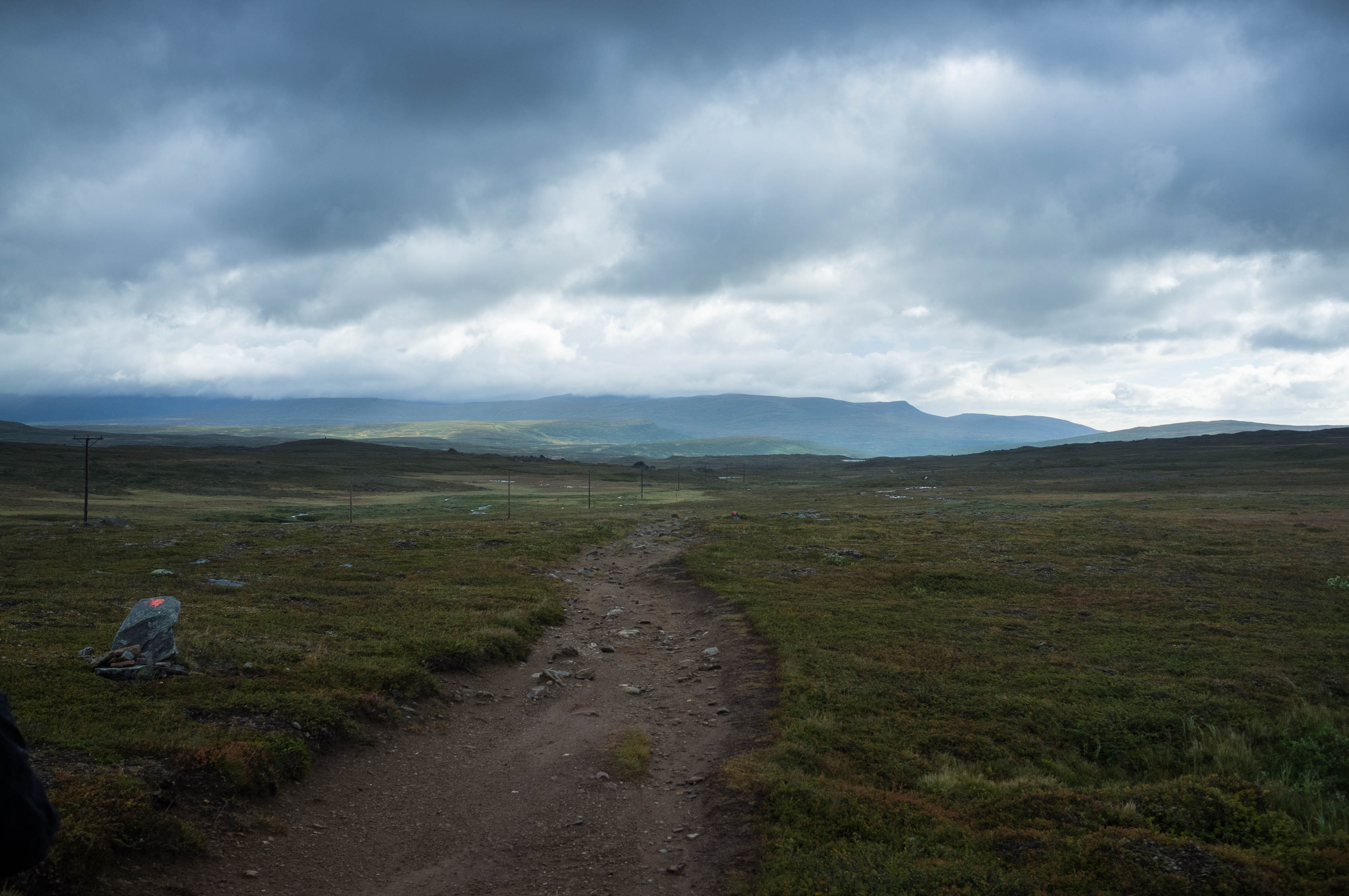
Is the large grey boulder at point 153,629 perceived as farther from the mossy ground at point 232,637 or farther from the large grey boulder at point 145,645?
the mossy ground at point 232,637

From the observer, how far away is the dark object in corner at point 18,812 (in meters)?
3.77

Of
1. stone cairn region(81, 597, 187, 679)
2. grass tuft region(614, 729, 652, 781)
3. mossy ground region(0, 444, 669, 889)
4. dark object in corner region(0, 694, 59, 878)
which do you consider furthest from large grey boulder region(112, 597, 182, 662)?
dark object in corner region(0, 694, 59, 878)

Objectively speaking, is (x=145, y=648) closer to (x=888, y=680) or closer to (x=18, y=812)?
(x=18, y=812)

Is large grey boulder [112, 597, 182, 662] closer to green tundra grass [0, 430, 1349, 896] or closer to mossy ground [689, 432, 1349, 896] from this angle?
green tundra grass [0, 430, 1349, 896]

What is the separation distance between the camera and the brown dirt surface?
9.84 meters

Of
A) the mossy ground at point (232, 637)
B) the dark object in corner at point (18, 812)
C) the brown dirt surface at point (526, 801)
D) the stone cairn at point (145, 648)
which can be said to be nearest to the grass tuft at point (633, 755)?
the brown dirt surface at point (526, 801)

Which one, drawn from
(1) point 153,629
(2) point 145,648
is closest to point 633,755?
(2) point 145,648

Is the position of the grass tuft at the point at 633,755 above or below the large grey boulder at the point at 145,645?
below

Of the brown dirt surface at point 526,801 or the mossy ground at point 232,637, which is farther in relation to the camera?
the mossy ground at point 232,637

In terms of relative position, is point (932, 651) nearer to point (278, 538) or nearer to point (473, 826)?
point (473, 826)

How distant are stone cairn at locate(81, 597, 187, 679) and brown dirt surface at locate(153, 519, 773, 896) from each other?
5.26 m

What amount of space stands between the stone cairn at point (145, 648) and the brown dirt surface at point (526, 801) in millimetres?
5260

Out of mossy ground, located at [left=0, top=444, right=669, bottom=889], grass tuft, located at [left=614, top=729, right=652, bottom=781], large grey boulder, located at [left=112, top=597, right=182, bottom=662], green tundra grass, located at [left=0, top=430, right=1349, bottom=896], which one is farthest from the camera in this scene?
large grey boulder, located at [left=112, top=597, right=182, bottom=662]

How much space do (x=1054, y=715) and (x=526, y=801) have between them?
38.4ft
